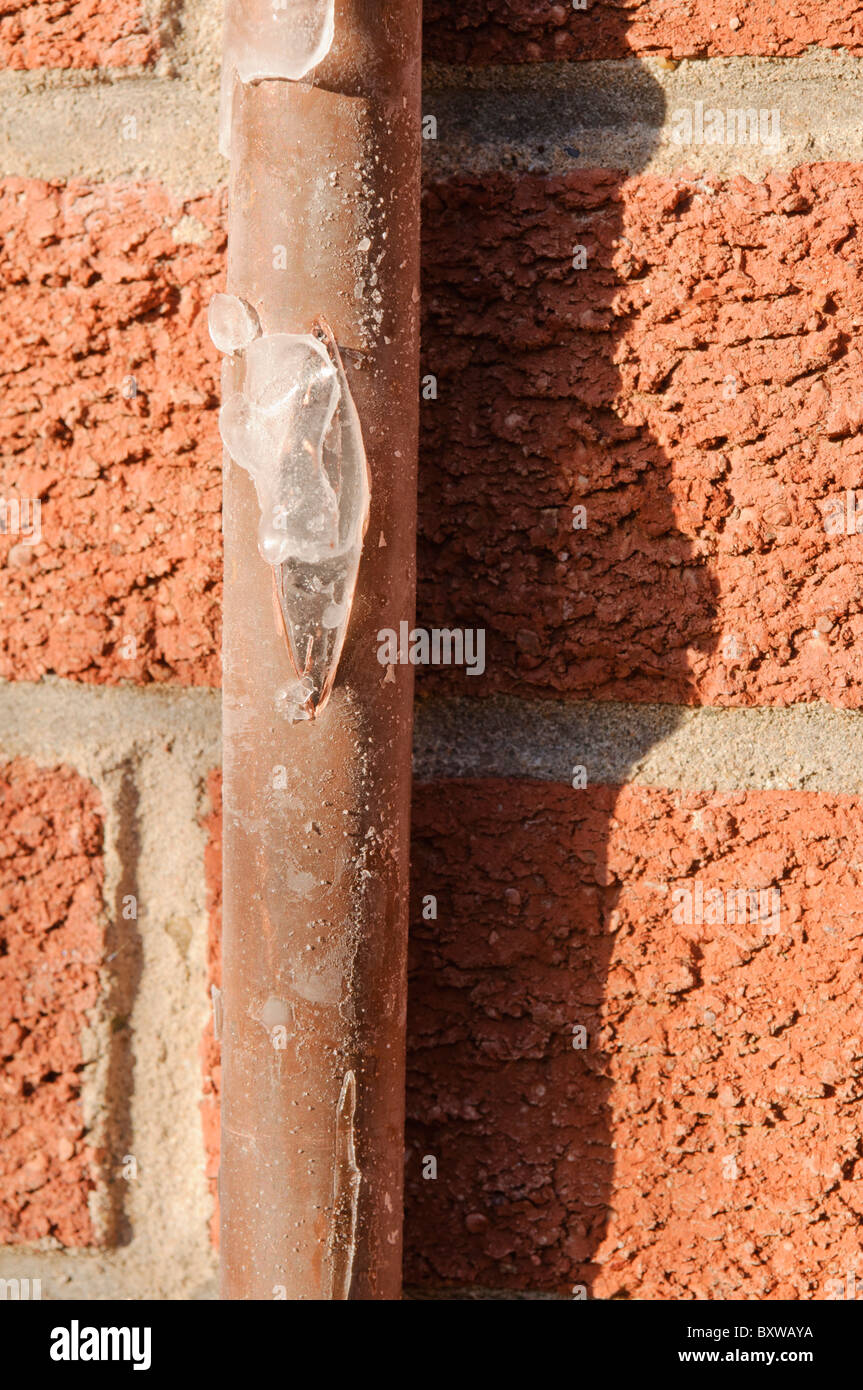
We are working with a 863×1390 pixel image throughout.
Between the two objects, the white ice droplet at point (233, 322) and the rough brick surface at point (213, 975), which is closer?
the white ice droplet at point (233, 322)

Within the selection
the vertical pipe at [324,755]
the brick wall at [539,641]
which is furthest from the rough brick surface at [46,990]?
the vertical pipe at [324,755]

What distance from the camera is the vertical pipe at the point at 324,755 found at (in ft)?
1.09

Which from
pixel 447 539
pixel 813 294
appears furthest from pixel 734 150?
pixel 447 539

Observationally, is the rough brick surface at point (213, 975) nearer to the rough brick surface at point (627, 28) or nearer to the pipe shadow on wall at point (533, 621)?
the pipe shadow on wall at point (533, 621)

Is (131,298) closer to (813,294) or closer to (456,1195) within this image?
(813,294)

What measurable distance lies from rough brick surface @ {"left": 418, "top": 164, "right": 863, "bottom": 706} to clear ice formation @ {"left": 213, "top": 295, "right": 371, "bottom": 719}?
0.08m

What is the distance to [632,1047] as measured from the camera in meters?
0.43

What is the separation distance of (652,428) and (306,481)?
0.14 metres

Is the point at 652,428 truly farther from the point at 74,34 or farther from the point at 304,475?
the point at 74,34

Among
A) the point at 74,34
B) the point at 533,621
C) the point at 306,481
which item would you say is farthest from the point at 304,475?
the point at 74,34

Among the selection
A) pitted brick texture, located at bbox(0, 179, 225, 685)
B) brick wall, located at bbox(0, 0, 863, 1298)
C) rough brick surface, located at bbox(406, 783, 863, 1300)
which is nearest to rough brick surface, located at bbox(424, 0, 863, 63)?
brick wall, located at bbox(0, 0, 863, 1298)

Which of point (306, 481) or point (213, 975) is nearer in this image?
point (306, 481)

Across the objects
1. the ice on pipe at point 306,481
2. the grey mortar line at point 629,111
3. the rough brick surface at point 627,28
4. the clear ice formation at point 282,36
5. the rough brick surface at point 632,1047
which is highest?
the rough brick surface at point 627,28
